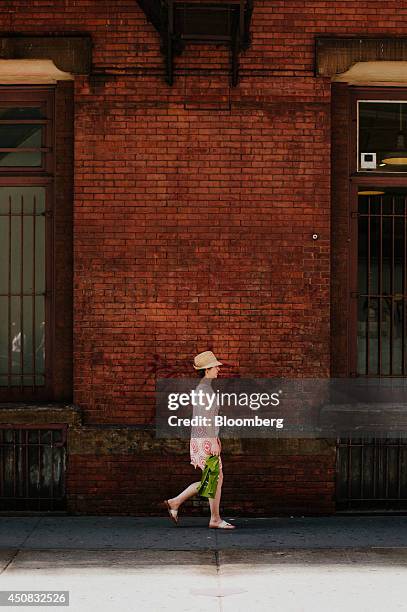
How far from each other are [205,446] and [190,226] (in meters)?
2.20

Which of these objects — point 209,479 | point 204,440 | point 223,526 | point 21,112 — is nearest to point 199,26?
point 21,112

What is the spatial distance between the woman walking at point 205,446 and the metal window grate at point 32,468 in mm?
1326

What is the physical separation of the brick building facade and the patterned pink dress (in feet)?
2.29

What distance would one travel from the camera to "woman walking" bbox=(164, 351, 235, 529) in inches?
370

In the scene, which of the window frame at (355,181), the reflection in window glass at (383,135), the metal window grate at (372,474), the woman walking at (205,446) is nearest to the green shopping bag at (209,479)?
the woman walking at (205,446)

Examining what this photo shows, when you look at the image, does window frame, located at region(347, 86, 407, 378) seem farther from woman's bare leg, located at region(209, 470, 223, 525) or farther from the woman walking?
woman's bare leg, located at region(209, 470, 223, 525)

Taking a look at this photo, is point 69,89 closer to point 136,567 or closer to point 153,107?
point 153,107

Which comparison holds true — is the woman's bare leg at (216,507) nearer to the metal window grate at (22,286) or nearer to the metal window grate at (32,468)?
the metal window grate at (32,468)

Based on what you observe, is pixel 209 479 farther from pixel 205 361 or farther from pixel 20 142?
pixel 20 142

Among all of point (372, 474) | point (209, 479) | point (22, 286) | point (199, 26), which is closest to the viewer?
point (209, 479)

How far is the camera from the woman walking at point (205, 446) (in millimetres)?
9398

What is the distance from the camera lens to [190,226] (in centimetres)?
1015

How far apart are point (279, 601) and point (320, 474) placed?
311 centimetres

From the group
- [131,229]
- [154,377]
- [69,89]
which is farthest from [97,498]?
[69,89]
